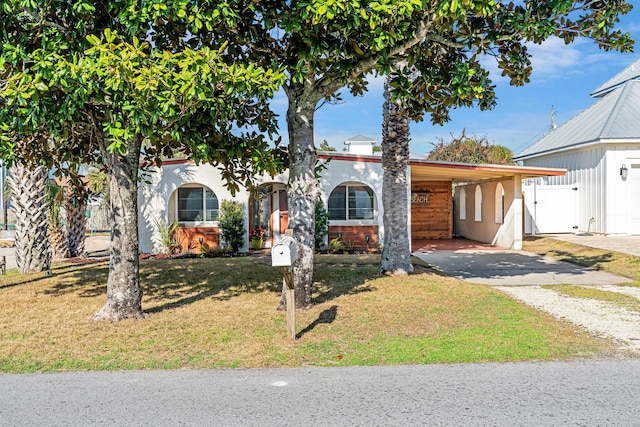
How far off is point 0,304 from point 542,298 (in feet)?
28.6

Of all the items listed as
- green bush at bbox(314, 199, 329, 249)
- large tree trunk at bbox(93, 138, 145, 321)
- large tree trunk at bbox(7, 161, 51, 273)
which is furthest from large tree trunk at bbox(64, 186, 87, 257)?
large tree trunk at bbox(93, 138, 145, 321)

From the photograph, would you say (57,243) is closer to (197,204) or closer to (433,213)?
(197,204)

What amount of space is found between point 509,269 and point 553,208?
9.69 metres

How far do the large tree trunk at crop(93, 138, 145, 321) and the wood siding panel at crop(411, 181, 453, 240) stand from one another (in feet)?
49.8

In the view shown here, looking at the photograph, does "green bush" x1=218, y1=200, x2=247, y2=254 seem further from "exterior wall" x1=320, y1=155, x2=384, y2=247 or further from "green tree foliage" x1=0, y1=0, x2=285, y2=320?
"green tree foliage" x1=0, y1=0, x2=285, y2=320

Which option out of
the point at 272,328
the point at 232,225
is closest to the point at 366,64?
the point at 272,328

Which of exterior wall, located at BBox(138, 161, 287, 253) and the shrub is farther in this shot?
exterior wall, located at BBox(138, 161, 287, 253)

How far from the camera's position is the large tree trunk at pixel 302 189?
765cm

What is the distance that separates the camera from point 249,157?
8070mm

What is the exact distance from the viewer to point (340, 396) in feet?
14.5

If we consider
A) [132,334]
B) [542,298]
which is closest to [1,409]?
[132,334]

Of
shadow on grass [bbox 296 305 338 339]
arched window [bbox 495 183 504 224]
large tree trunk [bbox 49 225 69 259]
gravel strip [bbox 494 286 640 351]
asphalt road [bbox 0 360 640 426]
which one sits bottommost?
asphalt road [bbox 0 360 640 426]

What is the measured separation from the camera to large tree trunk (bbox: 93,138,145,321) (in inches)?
283

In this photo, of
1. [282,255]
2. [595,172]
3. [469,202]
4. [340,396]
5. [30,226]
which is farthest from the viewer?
[469,202]
